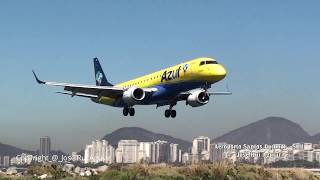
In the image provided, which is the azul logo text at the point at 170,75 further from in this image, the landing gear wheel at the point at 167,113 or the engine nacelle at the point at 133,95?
the landing gear wheel at the point at 167,113

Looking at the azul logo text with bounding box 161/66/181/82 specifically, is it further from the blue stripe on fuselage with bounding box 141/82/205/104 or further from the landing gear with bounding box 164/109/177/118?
the landing gear with bounding box 164/109/177/118

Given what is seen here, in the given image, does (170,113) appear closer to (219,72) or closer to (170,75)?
(170,75)

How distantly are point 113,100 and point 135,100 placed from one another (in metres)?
6.97

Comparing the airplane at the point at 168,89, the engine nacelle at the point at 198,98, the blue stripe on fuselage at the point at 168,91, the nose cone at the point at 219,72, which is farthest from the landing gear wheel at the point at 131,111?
the nose cone at the point at 219,72

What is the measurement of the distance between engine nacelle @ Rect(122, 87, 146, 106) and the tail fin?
24.4 meters

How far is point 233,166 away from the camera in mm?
52094

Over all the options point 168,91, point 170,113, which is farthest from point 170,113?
point 168,91

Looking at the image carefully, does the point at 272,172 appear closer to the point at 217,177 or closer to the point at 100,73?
the point at 217,177

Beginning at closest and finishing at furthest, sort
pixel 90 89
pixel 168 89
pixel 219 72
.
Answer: pixel 219 72 → pixel 168 89 → pixel 90 89

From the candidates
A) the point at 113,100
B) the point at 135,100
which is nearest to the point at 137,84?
the point at 113,100

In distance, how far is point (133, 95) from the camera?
57375 millimetres

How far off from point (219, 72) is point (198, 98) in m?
3.99

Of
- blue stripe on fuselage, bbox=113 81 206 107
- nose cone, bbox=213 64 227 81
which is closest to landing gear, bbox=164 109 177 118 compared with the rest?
blue stripe on fuselage, bbox=113 81 206 107

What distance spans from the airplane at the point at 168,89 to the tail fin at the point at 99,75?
1896 centimetres
